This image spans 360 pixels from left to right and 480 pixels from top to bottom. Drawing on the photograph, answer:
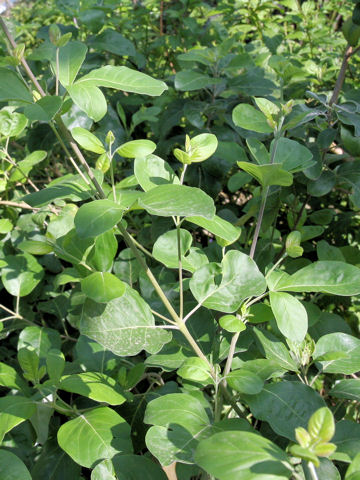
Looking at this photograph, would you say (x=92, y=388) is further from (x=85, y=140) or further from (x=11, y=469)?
(x=85, y=140)

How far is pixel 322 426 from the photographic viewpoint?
1.97 ft

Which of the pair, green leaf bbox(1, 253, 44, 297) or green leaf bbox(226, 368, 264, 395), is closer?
green leaf bbox(226, 368, 264, 395)

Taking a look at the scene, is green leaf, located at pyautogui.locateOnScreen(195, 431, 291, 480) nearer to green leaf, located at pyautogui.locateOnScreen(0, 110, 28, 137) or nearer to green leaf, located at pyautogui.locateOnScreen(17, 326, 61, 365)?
green leaf, located at pyautogui.locateOnScreen(17, 326, 61, 365)

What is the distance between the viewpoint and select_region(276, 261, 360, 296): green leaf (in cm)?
92

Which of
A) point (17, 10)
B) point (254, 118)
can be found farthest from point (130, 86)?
point (17, 10)

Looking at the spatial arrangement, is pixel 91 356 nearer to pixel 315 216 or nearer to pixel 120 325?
pixel 120 325

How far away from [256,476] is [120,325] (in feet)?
1.39

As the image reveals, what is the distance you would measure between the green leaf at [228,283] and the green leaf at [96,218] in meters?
0.30

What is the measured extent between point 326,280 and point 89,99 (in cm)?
62

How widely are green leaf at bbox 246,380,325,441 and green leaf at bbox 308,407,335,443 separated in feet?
0.68

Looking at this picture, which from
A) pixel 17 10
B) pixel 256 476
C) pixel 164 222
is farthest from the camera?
pixel 17 10

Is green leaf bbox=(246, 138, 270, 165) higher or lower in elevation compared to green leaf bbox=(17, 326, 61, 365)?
higher

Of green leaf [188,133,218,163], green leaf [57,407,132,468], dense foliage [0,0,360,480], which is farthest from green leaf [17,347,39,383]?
green leaf [188,133,218,163]

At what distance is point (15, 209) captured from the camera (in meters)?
1.72
